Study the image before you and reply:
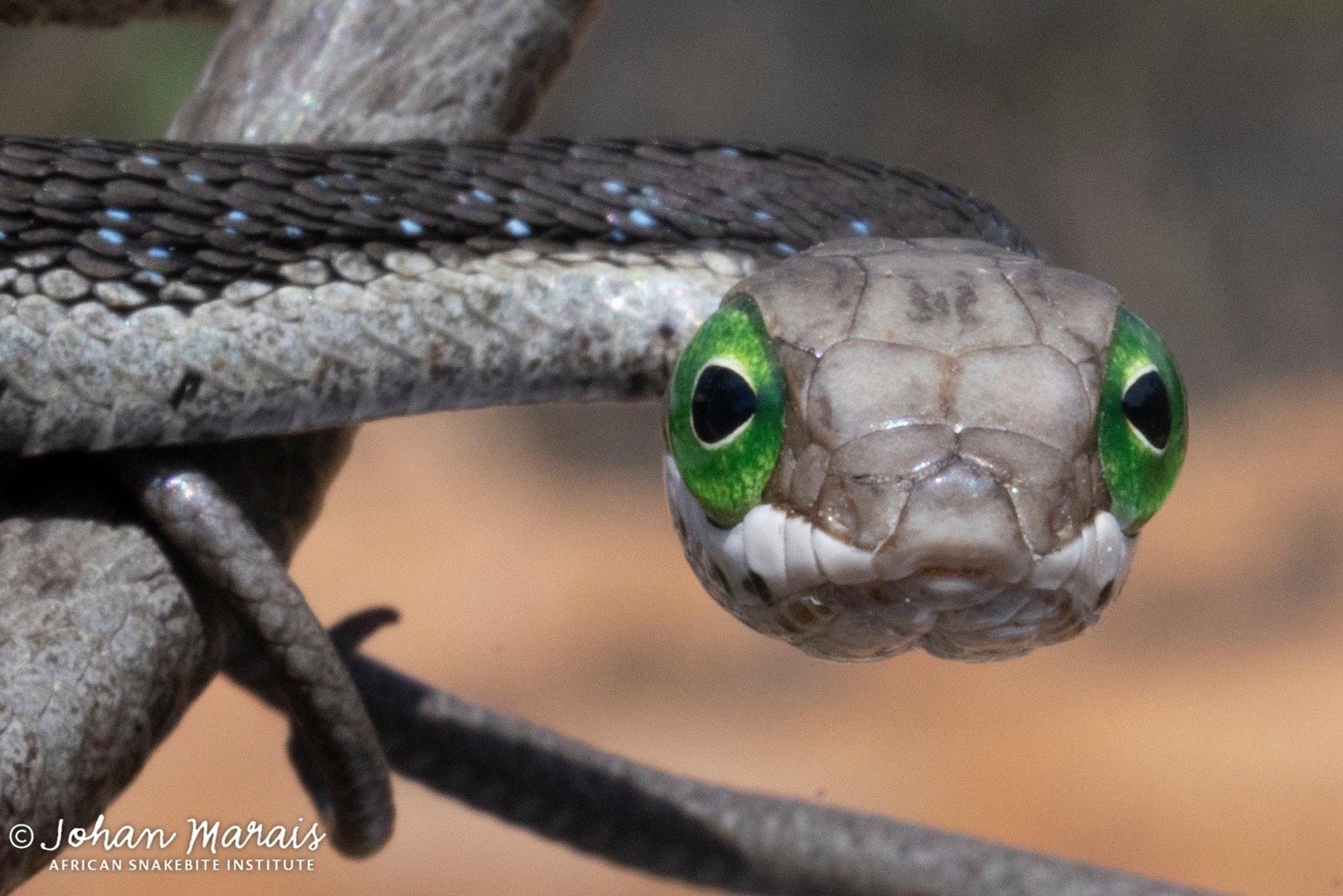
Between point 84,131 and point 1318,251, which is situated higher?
point 1318,251

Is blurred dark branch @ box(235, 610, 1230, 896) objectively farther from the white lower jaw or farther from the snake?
the white lower jaw

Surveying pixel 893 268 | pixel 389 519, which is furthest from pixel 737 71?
pixel 893 268

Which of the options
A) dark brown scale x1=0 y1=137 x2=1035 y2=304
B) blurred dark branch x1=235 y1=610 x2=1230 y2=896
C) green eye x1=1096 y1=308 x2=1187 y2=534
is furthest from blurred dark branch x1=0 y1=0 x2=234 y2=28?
green eye x1=1096 y1=308 x2=1187 y2=534

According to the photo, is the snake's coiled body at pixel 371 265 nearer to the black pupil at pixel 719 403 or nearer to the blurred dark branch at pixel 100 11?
the black pupil at pixel 719 403

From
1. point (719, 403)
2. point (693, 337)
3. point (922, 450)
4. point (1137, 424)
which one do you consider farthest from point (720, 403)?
point (1137, 424)

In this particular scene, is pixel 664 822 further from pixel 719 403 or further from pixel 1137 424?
pixel 1137 424

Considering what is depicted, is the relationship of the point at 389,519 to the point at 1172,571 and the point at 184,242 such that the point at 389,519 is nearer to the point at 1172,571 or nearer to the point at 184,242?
the point at 1172,571

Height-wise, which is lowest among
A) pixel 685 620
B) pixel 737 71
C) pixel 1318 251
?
pixel 685 620
